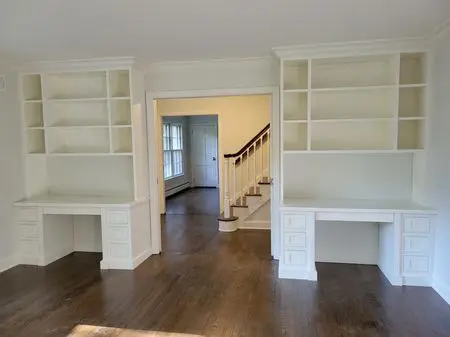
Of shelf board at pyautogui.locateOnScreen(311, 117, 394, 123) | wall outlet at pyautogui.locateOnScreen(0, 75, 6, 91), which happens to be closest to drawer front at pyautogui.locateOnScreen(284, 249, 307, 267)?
shelf board at pyautogui.locateOnScreen(311, 117, 394, 123)

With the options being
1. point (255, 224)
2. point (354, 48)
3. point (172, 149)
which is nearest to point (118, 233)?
point (255, 224)

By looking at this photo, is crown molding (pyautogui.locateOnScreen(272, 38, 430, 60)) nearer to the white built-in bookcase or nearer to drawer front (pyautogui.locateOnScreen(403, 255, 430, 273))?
the white built-in bookcase

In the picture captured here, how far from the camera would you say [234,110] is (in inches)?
289

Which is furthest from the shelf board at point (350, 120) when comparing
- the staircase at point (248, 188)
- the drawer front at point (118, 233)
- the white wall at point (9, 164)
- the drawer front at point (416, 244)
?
the white wall at point (9, 164)

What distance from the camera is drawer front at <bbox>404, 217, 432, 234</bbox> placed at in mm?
3424

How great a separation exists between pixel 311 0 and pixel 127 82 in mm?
2546

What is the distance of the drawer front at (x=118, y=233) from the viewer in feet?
13.4

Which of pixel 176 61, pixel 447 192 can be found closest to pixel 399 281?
pixel 447 192

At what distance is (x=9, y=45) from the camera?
3.47 m

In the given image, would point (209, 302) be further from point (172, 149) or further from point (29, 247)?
point (172, 149)

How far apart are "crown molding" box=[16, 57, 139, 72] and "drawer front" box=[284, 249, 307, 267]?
8.57ft

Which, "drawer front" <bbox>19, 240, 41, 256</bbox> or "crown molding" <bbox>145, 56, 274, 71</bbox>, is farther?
"drawer front" <bbox>19, 240, 41, 256</bbox>

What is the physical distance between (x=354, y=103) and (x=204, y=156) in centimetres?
768

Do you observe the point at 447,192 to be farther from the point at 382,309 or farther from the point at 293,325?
the point at 293,325
